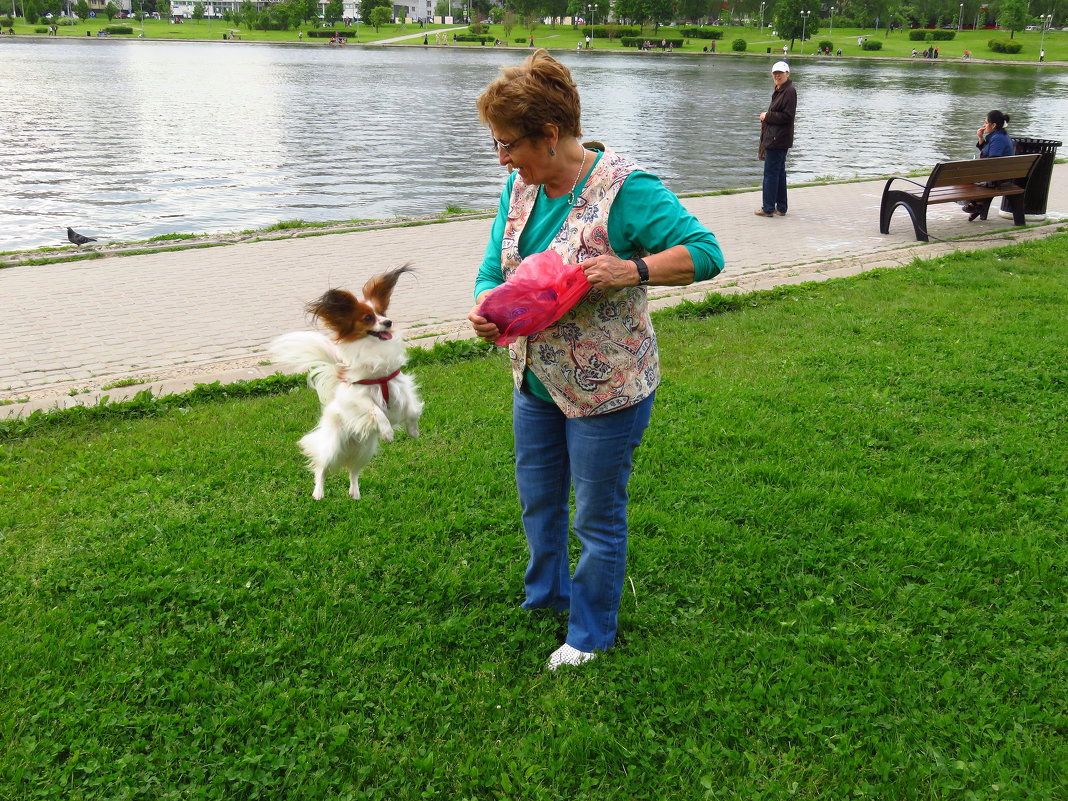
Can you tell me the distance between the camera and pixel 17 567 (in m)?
4.42

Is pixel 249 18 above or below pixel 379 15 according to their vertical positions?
below

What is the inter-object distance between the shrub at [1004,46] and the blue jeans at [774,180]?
310ft

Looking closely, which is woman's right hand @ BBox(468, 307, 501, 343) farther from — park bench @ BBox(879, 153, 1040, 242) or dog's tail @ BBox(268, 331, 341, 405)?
park bench @ BBox(879, 153, 1040, 242)

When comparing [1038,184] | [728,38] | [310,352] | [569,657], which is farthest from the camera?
[728,38]

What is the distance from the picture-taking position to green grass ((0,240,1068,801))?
10.9 feet

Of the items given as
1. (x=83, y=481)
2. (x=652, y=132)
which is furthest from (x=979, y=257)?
(x=652, y=132)

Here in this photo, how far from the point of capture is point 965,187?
1350cm

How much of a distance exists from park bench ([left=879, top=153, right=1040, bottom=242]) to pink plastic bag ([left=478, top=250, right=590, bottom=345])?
11.1 meters

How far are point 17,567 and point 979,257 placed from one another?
431 inches

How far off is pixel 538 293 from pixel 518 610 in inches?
72.8

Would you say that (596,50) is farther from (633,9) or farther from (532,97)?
(532,97)

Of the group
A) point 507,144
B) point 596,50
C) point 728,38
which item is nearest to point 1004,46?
point 728,38

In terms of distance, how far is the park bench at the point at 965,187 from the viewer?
41.2ft

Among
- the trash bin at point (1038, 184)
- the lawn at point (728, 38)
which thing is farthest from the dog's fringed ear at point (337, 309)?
the lawn at point (728, 38)
